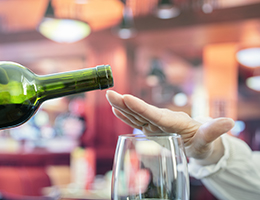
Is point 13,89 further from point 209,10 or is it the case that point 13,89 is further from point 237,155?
point 209,10

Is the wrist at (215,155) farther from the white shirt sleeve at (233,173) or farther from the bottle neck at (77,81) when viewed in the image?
the bottle neck at (77,81)

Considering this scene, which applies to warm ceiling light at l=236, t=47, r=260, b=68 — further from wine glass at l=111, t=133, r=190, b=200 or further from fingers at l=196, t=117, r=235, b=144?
wine glass at l=111, t=133, r=190, b=200

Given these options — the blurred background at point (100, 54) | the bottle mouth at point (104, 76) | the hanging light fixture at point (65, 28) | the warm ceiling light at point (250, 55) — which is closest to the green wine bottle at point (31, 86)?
the bottle mouth at point (104, 76)

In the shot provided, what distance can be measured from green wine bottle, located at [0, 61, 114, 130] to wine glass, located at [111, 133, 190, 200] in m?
0.10

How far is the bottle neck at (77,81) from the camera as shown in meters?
0.45

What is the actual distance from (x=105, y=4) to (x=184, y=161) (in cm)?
324

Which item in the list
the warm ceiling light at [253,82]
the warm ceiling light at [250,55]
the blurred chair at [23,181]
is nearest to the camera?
the blurred chair at [23,181]

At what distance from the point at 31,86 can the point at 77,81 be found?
0.24ft

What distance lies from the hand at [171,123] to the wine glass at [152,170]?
74 mm

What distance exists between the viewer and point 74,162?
4125 mm

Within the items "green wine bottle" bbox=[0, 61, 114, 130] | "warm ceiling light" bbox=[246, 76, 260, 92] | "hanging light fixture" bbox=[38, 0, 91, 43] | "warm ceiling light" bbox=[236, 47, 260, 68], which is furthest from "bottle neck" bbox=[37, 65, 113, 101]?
"warm ceiling light" bbox=[246, 76, 260, 92]

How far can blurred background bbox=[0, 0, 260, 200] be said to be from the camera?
9.97 feet

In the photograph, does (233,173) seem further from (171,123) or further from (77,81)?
(77,81)

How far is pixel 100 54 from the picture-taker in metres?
4.42
